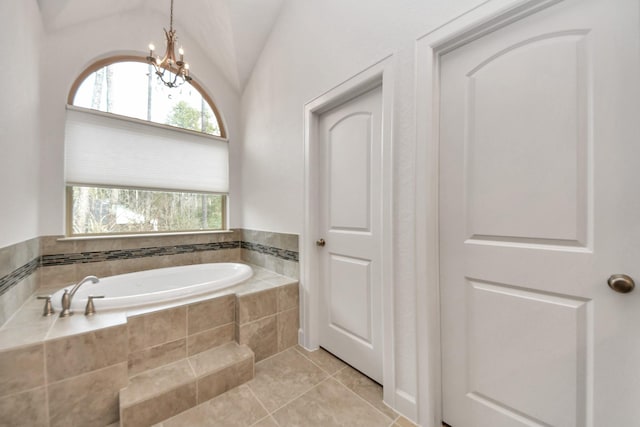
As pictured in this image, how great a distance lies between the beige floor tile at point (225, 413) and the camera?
47.8 inches

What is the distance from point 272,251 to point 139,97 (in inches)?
81.4

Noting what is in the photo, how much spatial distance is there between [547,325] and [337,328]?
47.3 inches

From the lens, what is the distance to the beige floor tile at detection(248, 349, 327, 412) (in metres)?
1.38

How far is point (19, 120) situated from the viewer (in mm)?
1483

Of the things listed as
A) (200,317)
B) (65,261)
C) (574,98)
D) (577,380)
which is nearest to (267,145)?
(200,317)

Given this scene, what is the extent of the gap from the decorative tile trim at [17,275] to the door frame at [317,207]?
1673 millimetres

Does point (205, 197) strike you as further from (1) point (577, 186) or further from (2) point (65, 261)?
(1) point (577, 186)

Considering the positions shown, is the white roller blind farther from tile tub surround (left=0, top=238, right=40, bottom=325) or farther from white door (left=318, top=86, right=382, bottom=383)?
white door (left=318, top=86, right=382, bottom=383)

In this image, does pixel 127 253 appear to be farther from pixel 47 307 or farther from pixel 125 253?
pixel 47 307

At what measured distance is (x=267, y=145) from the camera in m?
2.40

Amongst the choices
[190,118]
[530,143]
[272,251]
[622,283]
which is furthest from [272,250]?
[622,283]

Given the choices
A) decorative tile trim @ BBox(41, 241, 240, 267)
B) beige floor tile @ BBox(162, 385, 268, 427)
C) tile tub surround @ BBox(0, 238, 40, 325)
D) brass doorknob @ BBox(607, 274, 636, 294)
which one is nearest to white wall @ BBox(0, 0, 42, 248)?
tile tub surround @ BBox(0, 238, 40, 325)

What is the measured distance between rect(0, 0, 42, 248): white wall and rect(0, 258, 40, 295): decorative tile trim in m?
0.18

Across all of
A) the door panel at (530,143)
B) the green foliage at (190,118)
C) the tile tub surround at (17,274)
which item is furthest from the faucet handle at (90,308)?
the door panel at (530,143)
